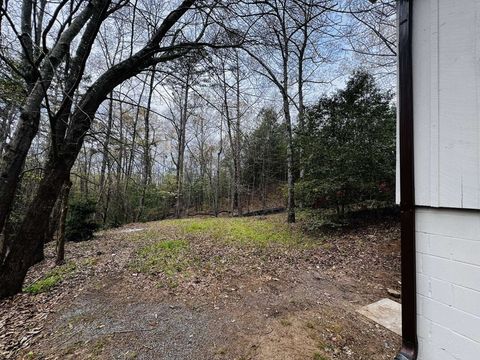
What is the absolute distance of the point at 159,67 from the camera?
14.0 feet

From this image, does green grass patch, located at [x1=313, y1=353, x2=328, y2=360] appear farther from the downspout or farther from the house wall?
the house wall

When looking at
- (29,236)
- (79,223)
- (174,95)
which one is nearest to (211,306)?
(29,236)

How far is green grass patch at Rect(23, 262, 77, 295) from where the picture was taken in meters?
3.07

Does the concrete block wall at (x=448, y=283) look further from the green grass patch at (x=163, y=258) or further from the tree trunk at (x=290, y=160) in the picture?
the tree trunk at (x=290, y=160)

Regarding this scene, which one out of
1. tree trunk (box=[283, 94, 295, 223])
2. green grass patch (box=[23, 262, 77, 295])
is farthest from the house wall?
tree trunk (box=[283, 94, 295, 223])

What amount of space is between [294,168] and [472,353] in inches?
230

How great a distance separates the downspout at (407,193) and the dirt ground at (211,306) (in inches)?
35.5

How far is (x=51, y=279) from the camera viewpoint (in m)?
3.39

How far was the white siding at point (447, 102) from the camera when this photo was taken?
105 cm

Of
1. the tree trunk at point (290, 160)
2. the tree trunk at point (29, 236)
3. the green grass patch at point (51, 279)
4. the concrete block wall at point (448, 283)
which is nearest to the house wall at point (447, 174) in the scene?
the concrete block wall at point (448, 283)

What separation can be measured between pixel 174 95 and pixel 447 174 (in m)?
4.31

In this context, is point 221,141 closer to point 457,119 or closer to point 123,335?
point 123,335

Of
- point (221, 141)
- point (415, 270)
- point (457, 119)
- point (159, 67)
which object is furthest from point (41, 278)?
point (221, 141)

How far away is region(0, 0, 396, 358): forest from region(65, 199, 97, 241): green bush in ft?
0.09
